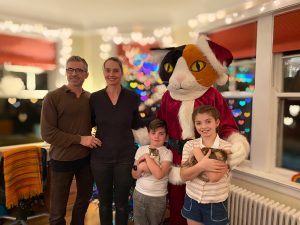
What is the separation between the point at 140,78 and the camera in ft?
9.02

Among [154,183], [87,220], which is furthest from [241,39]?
[87,220]

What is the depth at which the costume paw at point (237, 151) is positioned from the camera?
1.43 meters

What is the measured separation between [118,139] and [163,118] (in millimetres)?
353

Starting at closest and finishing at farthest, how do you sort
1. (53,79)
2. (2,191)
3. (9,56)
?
(2,191), (9,56), (53,79)

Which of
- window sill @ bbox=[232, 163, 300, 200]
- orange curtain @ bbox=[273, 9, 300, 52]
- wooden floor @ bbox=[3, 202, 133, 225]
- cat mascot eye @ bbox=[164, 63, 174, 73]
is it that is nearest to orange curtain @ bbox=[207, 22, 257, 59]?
orange curtain @ bbox=[273, 9, 300, 52]

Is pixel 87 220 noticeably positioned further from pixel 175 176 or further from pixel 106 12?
pixel 106 12

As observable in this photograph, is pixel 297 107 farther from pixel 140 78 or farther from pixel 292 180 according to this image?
pixel 140 78

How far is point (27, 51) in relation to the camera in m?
3.27

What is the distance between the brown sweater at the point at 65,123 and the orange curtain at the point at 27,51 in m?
1.79

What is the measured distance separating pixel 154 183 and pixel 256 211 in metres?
0.80

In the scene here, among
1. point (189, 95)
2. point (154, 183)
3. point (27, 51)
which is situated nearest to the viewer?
point (154, 183)

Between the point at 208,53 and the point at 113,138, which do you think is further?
the point at 113,138

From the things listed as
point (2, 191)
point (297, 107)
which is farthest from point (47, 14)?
point (297, 107)

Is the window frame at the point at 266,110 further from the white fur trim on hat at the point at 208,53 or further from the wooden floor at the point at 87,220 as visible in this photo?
the wooden floor at the point at 87,220
